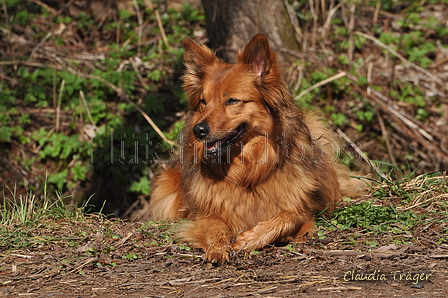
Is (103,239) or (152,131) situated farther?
(152,131)

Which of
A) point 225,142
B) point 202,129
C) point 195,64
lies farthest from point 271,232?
point 195,64

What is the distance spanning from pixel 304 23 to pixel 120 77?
12.1 ft

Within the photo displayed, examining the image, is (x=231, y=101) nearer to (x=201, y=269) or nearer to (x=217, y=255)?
(x=217, y=255)

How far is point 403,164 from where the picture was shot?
7.71 meters

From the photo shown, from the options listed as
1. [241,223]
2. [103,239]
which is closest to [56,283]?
[103,239]

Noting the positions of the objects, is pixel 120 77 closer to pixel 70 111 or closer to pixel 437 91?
pixel 70 111

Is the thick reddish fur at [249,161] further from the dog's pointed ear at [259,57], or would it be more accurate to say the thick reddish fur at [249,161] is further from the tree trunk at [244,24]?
the tree trunk at [244,24]

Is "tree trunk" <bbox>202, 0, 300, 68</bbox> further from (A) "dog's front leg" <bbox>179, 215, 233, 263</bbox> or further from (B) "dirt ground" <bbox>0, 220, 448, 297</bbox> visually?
(B) "dirt ground" <bbox>0, 220, 448, 297</bbox>

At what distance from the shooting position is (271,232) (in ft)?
13.2

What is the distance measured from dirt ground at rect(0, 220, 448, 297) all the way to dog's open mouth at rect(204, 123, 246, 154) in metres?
0.88

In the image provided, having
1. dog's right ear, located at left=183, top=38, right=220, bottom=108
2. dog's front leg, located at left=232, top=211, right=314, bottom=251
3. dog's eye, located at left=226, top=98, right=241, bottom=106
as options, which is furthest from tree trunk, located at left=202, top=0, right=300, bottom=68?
dog's front leg, located at left=232, top=211, right=314, bottom=251

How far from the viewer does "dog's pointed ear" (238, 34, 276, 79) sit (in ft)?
13.6

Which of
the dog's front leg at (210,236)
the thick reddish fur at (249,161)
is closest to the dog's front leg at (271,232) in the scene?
the thick reddish fur at (249,161)

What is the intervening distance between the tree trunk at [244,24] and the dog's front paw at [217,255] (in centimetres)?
421
